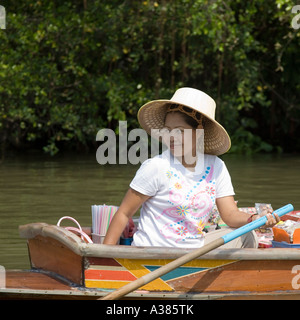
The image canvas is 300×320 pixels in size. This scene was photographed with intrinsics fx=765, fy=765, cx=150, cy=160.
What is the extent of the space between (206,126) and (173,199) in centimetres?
49

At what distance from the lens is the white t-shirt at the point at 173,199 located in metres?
3.88

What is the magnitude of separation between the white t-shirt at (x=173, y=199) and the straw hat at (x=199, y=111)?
14 cm

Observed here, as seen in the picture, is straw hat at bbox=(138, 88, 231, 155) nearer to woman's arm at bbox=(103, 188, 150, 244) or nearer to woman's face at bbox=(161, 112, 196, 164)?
woman's face at bbox=(161, 112, 196, 164)

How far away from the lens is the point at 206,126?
13.6 feet

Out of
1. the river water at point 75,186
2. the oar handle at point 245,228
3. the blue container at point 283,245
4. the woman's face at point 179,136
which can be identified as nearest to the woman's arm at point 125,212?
the woman's face at point 179,136

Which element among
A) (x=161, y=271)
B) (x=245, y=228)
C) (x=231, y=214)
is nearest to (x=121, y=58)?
(x=231, y=214)

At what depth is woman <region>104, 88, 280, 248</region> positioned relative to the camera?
3.90 m

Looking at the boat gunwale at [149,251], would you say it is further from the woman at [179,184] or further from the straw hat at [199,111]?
the straw hat at [199,111]

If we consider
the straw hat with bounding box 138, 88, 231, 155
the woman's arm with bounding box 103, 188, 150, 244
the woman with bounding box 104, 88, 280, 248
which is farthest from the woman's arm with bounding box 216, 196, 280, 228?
the woman's arm with bounding box 103, 188, 150, 244

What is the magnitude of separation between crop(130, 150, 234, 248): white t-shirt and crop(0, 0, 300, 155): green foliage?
715 cm

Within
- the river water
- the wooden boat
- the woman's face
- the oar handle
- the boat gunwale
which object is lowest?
the river water

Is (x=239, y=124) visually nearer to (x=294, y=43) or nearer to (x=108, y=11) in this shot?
(x=294, y=43)

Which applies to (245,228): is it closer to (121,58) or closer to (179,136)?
(179,136)

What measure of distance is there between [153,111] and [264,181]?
5.74 metres
